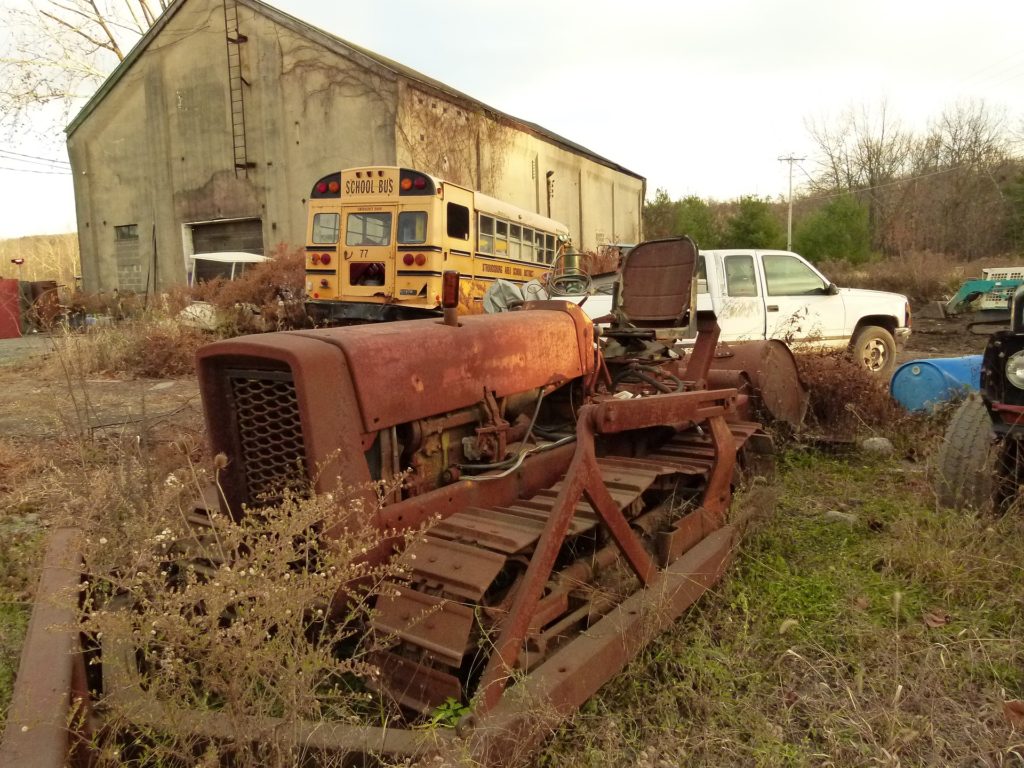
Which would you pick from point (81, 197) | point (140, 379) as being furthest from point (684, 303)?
point (81, 197)

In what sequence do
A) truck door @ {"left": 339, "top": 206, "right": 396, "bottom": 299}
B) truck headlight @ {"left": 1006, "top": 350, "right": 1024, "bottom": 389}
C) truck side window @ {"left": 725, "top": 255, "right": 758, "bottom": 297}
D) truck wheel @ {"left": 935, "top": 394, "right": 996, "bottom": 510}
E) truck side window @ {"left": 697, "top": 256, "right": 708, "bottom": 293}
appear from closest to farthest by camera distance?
truck headlight @ {"left": 1006, "top": 350, "right": 1024, "bottom": 389}
truck wheel @ {"left": 935, "top": 394, "right": 996, "bottom": 510}
truck side window @ {"left": 697, "top": 256, "right": 708, "bottom": 293}
truck side window @ {"left": 725, "top": 255, "right": 758, "bottom": 297}
truck door @ {"left": 339, "top": 206, "right": 396, "bottom": 299}

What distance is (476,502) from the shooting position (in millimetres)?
2666

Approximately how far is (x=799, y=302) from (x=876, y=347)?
155 centimetres

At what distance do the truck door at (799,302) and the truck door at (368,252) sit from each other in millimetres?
5426

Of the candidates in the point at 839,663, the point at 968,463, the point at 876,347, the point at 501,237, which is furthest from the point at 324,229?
the point at 839,663

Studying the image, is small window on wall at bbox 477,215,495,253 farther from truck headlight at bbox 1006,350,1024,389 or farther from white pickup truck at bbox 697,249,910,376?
truck headlight at bbox 1006,350,1024,389

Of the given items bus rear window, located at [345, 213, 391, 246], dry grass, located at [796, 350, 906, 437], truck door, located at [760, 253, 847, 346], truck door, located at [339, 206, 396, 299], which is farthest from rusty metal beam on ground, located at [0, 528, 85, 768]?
bus rear window, located at [345, 213, 391, 246]

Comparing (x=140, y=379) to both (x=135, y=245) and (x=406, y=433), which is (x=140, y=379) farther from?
(x=135, y=245)

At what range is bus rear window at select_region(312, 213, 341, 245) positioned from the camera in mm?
10867

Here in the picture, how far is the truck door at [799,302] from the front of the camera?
24.9ft

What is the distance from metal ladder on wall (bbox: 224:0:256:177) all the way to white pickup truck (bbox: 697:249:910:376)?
1394 cm

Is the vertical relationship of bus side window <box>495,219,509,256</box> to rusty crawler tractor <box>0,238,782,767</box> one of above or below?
above

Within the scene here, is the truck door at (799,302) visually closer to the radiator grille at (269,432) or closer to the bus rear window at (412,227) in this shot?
the bus rear window at (412,227)

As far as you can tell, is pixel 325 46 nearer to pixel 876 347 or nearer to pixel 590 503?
pixel 876 347
